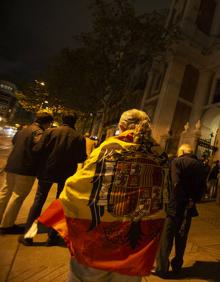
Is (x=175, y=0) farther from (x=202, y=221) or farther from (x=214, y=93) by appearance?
(x=202, y=221)

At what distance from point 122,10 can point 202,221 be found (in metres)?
12.5

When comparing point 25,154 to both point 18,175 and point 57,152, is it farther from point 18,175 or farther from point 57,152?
point 57,152

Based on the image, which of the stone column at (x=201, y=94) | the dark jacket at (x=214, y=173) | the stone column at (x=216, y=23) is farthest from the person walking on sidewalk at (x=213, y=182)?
the stone column at (x=216, y=23)

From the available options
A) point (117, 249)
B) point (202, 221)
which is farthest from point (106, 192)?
point (202, 221)

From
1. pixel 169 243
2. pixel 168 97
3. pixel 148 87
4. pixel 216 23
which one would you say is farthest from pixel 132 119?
pixel 216 23

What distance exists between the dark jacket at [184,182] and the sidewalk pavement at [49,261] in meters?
1.00

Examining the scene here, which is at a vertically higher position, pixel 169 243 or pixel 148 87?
pixel 148 87

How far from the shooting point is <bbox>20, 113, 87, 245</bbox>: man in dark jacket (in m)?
4.08

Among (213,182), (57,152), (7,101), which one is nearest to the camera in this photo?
(57,152)

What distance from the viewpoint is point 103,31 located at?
16.0 m

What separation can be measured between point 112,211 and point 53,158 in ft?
7.33

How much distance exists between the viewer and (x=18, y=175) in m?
4.31

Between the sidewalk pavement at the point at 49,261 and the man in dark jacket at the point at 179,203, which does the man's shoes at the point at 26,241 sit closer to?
the sidewalk pavement at the point at 49,261

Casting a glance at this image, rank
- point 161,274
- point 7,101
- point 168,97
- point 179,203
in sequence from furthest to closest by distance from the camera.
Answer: point 7,101
point 168,97
point 179,203
point 161,274
